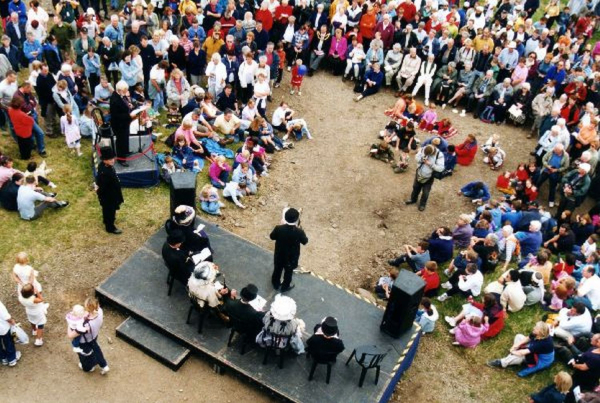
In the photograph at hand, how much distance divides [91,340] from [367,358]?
4154 millimetres

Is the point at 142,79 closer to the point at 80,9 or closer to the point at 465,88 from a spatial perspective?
the point at 80,9

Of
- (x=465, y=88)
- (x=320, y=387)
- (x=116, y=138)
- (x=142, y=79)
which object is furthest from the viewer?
(x=465, y=88)

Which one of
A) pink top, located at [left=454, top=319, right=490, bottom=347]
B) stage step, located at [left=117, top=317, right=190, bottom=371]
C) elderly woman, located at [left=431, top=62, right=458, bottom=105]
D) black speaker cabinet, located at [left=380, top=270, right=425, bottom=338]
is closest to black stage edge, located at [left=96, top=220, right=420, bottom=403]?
stage step, located at [left=117, top=317, right=190, bottom=371]

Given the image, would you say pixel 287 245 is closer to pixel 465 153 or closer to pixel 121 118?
pixel 121 118

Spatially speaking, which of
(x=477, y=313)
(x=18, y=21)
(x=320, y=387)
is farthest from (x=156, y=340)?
(x=18, y=21)

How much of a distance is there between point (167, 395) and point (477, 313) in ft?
18.2

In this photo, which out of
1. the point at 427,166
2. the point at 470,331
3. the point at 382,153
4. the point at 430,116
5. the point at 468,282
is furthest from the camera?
the point at 430,116

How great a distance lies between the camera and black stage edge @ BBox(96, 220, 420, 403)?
9.11 metres

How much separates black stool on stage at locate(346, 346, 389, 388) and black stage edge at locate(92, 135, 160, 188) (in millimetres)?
6158

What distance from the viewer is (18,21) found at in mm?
15742

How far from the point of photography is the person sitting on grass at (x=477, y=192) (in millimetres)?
14562

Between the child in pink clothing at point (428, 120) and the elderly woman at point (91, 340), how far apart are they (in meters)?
11.0

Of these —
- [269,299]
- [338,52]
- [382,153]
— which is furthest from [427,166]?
[338,52]

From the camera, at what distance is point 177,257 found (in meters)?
9.45
